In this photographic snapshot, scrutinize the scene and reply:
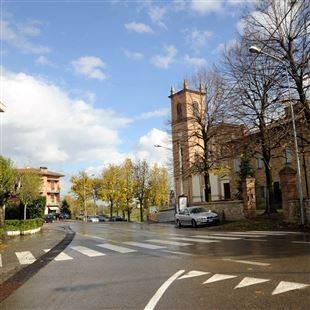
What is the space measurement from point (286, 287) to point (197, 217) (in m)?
24.0

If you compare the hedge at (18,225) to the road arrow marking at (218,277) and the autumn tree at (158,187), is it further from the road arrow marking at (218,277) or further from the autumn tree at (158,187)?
the autumn tree at (158,187)

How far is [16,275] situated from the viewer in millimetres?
11234

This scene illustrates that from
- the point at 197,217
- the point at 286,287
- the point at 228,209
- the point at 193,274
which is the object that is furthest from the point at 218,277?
the point at 228,209

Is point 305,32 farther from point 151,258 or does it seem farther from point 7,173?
point 7,173

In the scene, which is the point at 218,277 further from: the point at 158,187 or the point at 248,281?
the point at 158,187

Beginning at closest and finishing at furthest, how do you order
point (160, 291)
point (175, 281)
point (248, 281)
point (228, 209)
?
point (160, 291)
point (248, 281)
point (175, 281)
point (228, 209)

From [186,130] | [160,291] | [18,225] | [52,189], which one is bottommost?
[160,291]

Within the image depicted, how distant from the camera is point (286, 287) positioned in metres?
7.68

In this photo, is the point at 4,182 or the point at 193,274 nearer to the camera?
the point at 193,274

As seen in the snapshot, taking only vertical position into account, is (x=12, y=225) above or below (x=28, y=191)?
below

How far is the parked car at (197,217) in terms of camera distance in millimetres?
31312

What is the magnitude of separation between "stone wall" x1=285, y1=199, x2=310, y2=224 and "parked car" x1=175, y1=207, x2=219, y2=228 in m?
7.36

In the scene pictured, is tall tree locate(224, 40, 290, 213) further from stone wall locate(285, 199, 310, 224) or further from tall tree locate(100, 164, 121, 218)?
tall tree locate(100, 164, 121, 218)

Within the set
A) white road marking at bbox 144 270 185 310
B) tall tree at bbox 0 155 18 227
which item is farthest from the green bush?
white road marking at bbox 144 270 185 310
